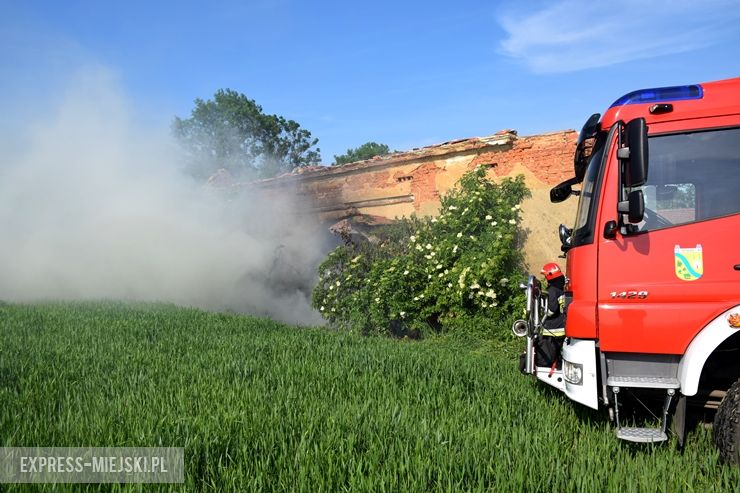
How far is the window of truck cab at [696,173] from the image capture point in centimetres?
405

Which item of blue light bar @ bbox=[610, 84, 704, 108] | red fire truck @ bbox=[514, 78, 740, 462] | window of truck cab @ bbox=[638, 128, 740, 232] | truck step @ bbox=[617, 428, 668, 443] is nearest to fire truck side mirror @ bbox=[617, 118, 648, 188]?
red fire truck @ bbox=[514, 78, 740, 462]

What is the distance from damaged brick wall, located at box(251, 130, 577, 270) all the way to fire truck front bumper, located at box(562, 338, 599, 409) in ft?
21.4

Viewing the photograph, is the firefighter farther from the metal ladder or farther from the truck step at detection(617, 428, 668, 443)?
the truck step at detection(617, 428, 668, 443)

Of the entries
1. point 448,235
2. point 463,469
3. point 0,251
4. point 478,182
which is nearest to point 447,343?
point 448,235

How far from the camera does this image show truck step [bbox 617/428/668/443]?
12.5 feet

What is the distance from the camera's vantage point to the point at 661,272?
4.03 meters

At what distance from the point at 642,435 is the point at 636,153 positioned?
199cm

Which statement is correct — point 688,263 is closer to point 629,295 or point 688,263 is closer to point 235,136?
point 629,295

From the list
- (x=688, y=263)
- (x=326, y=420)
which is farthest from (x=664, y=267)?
(x=326, y=420)

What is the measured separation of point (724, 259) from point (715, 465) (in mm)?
1396

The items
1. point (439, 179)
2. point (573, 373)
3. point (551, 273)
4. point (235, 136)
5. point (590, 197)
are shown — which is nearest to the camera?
point (573, 373)

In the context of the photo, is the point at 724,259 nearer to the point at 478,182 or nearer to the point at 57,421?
the point at 57,421

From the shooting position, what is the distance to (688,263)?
13.1 ft

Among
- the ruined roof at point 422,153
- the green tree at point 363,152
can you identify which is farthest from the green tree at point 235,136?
the ruined roof at point 422,153
